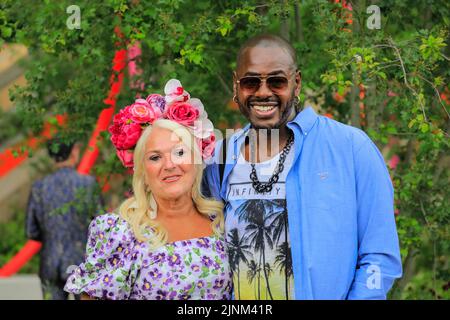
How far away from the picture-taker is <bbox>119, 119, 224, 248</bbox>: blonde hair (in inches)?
162

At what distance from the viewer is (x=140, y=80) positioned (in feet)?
19.7

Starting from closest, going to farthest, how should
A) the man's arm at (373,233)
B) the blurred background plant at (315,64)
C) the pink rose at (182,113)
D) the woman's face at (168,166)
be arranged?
the man's arm at (373,233), the woman's face at (168,166), the pink rose at (182,113), the blurred background plant at (315,64)

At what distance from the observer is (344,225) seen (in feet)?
12.3

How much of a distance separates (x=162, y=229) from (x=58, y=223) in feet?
12.4

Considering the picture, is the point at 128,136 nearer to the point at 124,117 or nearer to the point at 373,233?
the point at 124,117

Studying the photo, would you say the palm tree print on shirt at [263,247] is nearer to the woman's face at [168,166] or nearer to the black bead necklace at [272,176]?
the black bead necklace at [272,176]

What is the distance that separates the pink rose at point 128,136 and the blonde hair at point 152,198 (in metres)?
0.04

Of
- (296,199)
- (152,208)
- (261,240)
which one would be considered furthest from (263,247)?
(152,208)

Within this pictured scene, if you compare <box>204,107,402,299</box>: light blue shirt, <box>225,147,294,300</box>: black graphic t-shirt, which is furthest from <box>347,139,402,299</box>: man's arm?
<box>225,147,294,300</box>: black graphic t-shirt

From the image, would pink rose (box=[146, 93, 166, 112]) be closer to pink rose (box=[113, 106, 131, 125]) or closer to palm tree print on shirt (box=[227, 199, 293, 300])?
pink rose (box=[113, 106, 131, 125])

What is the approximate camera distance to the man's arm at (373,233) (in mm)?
3750

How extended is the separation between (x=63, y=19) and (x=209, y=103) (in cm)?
109

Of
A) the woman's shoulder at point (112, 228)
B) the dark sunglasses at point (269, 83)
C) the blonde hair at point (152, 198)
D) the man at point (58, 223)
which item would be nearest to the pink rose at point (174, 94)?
the blonde hair at point (152, 198)
